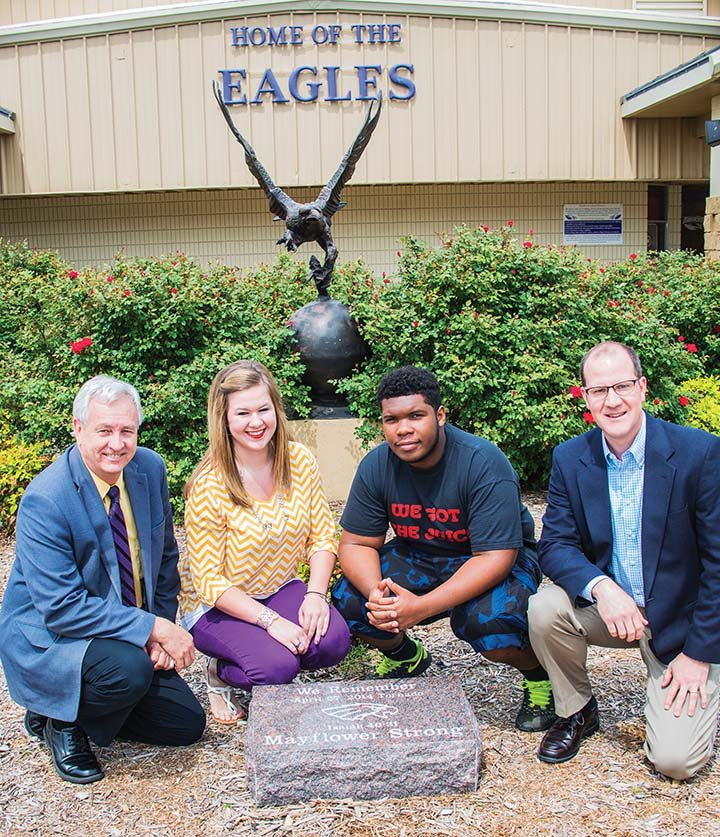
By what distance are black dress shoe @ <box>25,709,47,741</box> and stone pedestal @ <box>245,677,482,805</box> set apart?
34.3 inches

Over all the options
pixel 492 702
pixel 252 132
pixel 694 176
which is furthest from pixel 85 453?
pixel 694 176

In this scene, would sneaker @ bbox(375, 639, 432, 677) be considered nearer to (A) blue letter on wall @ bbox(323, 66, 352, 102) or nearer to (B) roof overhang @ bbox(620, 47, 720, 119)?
(B) roof overhang @ bbox(620, 47, 720, 119)

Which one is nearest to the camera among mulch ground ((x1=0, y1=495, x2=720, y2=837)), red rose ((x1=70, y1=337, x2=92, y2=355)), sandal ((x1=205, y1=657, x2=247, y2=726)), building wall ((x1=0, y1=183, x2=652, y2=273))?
mulch ground ((x1=0, y1=495, x2=720, y2=837))

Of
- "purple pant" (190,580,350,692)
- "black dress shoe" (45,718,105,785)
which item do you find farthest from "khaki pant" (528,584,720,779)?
"black dress shoe" (45,718,105,785)

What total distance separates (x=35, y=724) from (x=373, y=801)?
1321mm

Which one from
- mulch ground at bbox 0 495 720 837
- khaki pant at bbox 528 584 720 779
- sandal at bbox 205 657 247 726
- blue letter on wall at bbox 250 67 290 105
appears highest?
blue letter on wall at bbox 250 67 290 105

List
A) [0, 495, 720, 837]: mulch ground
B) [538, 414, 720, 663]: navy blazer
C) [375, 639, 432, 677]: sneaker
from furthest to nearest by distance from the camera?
1. [375, 639, 432, 677]: sneaker
2. [538, 414, 720, 663]: navy blazer
3. [0, 495, 720, 837]: mulch ground

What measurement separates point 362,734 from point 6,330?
24.4ft

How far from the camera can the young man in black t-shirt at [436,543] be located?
2.95 m

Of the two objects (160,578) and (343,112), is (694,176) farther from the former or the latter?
(160,578)

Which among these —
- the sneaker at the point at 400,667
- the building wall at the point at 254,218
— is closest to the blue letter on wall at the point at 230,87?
the building wall at the point at 254,218

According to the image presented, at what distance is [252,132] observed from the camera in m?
11.7

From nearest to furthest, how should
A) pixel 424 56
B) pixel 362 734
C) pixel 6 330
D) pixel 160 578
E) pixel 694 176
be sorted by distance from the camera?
pixel 362 734, pixel 160 578, pixel 6 330, pixel 424 56, pixel 694 176

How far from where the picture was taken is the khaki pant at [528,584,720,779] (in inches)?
103
